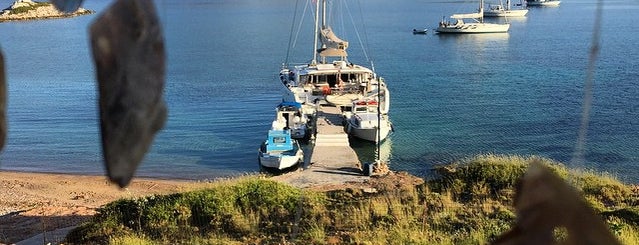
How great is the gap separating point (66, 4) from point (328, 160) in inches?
605

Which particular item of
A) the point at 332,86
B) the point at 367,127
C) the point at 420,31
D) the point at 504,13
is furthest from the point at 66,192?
the point at 504,13

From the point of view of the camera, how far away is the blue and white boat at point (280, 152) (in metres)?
16.5

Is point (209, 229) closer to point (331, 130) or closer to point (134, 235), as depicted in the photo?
point (134, 235)

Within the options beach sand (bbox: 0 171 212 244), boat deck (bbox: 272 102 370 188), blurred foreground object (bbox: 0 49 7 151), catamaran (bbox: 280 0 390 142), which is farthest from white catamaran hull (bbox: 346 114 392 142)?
blurred foreground object (bbox: 0 49 7 151)

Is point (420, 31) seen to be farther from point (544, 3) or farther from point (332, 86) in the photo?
point (544, 3)

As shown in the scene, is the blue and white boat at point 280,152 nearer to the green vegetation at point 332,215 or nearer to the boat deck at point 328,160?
the boat deck at point 328,160

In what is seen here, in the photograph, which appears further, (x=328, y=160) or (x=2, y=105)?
(x=328, y=160)

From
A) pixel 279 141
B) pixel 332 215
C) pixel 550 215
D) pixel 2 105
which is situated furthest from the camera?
pixel 279 141

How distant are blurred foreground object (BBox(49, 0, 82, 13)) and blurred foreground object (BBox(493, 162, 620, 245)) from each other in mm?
547

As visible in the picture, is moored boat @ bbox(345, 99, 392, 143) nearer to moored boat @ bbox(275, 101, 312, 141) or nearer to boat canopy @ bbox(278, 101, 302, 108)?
moored boat @ bbox(275, 101, 312, 141)

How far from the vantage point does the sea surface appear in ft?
62.3

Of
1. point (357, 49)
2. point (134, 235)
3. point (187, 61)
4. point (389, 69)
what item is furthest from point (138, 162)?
point (357, 49)

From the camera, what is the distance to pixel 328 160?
16.1 m

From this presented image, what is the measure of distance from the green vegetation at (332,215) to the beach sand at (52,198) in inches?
52.0
